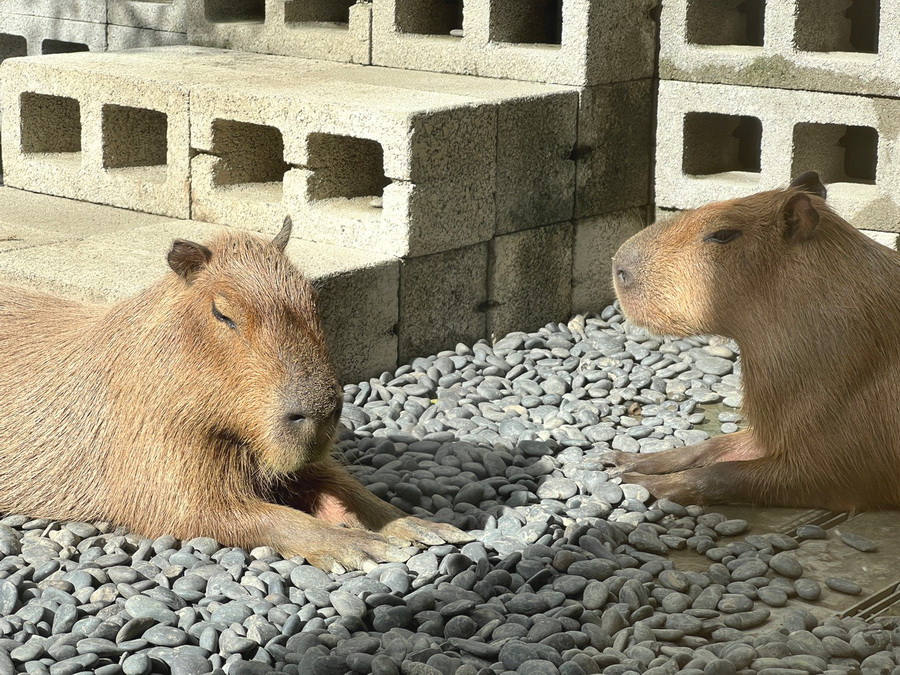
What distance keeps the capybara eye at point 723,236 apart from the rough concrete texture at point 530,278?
5.66 ft

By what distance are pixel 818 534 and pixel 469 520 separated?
1196mm

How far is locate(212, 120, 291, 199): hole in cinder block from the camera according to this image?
6207 mm

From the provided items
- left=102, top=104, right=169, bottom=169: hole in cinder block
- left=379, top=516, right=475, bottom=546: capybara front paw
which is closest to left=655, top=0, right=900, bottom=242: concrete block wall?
left=102, top=104, right=169, bottom=169: hole in cinder block

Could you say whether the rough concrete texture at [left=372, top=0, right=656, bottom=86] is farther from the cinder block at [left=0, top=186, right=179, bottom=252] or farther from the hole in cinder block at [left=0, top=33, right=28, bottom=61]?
the hole in cinder block at [left=0, top=33, right=28, bottom=61]

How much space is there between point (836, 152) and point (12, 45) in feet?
20.7

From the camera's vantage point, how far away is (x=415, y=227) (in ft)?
18.6

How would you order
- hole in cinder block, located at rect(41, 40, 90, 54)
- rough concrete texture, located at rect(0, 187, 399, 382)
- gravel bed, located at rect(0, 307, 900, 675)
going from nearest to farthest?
gravel bed, located at rect(0, 307, 900, 675), rough concrete texture, located at rect(0, 187, 399, 382), hole in cinder block, located at rect(41, 40, 90, 54)

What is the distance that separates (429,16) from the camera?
7.11 meters

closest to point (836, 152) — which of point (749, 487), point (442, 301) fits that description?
point (442, 301)

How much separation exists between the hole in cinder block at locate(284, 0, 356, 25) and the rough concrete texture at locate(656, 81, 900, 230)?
82.8 inches

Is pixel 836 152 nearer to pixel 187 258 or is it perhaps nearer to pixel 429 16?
pixel 429 16

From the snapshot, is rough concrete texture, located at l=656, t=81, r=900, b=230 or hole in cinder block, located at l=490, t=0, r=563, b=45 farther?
hole in cinder block, located at l=490, t=0, r=563, b=45

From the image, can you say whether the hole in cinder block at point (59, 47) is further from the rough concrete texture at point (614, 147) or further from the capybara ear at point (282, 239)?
the capybara ear at point (282, 239)

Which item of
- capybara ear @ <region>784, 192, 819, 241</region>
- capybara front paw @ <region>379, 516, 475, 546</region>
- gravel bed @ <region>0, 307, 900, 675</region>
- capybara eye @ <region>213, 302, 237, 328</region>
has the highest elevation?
capybara ear @ <region>784, 192, 819, 241</region>
